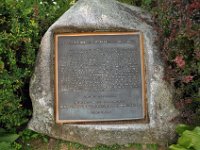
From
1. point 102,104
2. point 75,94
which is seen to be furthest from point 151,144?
point 75,94

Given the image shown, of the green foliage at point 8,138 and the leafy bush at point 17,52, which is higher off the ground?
the leafy bush at point 17,52

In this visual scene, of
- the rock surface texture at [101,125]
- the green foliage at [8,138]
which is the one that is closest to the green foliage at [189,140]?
the rock surface texture at [101,125]

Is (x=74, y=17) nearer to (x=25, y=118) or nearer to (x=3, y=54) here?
(x=3, y=54)

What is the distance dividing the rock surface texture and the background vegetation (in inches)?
4.7

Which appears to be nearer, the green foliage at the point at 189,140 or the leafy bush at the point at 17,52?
the green foliage at the point at 189,140

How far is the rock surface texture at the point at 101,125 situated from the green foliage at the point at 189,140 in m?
0.30

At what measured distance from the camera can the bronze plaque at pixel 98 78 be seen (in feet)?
16.9

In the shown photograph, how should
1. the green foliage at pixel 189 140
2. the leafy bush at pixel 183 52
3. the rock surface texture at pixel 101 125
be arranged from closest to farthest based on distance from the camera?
the green foliage at pixel 189 140
the leafy bush at pixel 183 52
the rock surface texture at pixel 101 125

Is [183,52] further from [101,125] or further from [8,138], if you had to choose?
[8,138]

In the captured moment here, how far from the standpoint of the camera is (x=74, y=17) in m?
5.18

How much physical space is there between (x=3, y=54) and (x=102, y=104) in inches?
54.1

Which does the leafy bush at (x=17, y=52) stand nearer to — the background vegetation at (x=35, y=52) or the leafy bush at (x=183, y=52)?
the background vegetation at (x=35, y=52)

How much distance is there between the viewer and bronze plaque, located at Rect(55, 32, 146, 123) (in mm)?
5145

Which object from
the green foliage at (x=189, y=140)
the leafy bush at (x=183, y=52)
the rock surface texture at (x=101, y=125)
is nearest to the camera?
the green foliage at (x=189, y=140)
